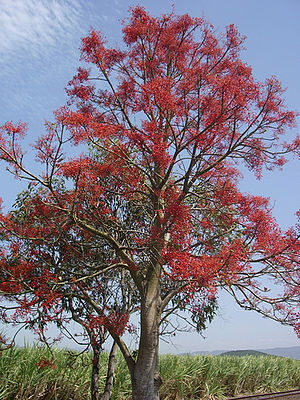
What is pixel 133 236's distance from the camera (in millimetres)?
8422

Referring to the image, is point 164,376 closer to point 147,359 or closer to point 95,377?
point 95,377

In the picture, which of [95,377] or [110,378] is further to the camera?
[110,378]

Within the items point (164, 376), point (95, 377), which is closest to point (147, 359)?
point (95, 377)

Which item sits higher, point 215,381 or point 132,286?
→ point 132,286

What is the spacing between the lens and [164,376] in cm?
1006

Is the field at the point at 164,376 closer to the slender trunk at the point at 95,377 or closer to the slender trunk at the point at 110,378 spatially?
the slender trunk at the point at 95,377

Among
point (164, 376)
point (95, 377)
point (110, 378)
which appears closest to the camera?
point (95, 377)

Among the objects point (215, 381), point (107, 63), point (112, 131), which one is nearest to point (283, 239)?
point (112, 131)

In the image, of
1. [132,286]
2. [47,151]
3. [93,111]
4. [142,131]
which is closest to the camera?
[47,151]

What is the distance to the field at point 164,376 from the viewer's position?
781cm

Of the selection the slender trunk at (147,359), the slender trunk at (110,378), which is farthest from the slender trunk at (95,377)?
the slender trunk at (147,359)

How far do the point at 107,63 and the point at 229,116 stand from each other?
309 cm

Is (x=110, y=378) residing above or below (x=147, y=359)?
below

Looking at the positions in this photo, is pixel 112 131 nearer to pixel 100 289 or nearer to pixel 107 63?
pixel 107 63
